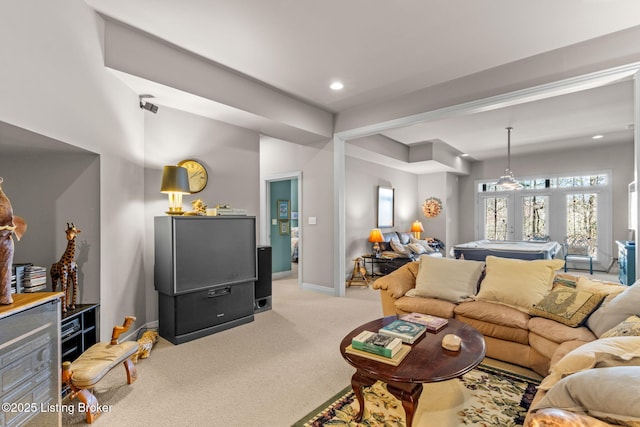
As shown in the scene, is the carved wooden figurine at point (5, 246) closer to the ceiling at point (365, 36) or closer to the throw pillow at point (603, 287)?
the ceiling at point (365, 36)

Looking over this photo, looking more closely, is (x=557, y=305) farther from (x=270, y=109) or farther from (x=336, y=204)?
(x=270, y=109)

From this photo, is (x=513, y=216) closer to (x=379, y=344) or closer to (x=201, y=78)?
(x=379, y=344)

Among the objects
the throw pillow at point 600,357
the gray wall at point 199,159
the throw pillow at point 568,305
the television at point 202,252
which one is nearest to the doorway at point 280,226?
the gray wall at point 199,159

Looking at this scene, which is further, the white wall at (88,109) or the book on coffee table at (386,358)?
the white wall at (88,109)

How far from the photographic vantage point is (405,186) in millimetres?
8297

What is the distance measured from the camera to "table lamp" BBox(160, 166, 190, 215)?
3.22m

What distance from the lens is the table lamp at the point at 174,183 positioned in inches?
127

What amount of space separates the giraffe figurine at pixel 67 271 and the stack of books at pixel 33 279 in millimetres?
74

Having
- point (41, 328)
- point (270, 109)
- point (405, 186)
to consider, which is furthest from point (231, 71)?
point (405, 186)

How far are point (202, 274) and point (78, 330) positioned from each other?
1.12m

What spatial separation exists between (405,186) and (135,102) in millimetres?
6562

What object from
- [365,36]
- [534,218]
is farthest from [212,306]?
[534,218]

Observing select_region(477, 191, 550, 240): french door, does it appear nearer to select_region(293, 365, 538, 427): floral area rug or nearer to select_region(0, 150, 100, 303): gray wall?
select_region(293, 365, 538, 427): floral area rug

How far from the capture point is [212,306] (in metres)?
3.38
